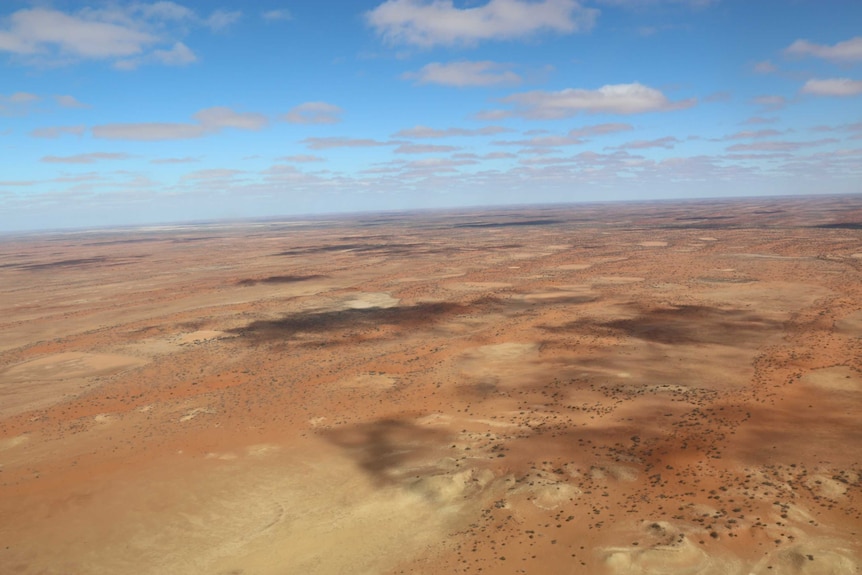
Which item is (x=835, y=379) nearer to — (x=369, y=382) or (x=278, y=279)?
(x=369, y=382)

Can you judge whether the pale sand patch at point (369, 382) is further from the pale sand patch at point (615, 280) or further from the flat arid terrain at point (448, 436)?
the pale sand patch at point (615, 280)

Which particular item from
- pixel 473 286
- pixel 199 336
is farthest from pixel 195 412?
pixel 473 286

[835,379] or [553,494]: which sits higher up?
[835,379]

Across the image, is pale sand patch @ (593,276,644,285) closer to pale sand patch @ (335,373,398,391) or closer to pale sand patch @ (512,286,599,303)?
pale sand patch @ (512,286,599,303)

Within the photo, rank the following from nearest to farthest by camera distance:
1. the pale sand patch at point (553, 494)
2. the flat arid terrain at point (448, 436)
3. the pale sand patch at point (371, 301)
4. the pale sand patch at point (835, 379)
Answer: the flat arid terrain at point (448, 436) < the pale sand patch at point (553, 494) < the pale sand patch at point (835, 379) < the pale sand patch at point (371, 301)

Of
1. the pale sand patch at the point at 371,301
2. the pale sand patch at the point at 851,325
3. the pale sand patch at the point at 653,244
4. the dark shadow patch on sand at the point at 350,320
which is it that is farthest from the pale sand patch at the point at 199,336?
the pale sand patch at the point at 653,244

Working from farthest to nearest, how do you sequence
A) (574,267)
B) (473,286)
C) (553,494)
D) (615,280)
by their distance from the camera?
(574,267) < (473,286) < (615,280) < (553,494)

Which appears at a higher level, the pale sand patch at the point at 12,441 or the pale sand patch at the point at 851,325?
the pale sand patch at the point at 851,325
